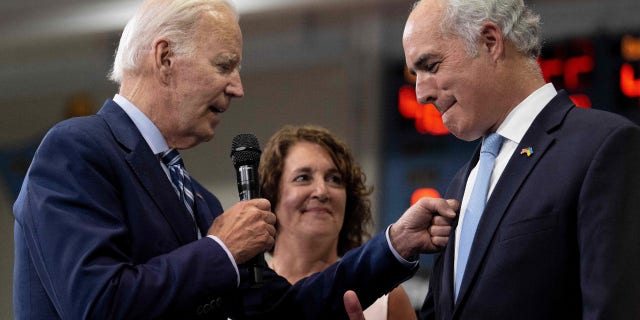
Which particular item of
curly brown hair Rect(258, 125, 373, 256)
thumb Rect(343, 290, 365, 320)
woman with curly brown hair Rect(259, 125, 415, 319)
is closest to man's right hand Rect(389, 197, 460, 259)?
thumb Rect(343, 290, 365, 320)

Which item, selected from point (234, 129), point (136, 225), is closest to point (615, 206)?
point (136, 225)

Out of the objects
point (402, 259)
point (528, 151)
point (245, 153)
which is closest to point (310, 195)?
point (402, 259)

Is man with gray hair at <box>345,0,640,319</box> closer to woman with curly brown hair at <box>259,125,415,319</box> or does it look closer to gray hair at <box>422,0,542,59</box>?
gray hair at <box>422,0,542,59</box>

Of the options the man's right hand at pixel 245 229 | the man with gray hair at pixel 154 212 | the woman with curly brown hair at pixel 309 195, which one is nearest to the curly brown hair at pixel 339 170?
the woman with curly brown hair at pixel 309 195

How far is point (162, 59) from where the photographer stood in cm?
211

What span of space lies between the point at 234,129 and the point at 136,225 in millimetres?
3387

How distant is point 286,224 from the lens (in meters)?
3.14

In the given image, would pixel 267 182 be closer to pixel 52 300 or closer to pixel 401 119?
pixel 52 300

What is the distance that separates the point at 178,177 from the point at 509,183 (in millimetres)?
662

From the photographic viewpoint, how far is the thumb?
2.25m

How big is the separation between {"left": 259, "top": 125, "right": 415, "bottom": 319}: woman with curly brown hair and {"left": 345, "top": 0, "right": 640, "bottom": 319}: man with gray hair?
85 centimetres

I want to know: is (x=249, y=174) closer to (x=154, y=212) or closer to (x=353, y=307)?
(x=154, y=212)

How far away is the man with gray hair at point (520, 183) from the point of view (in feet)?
5.92

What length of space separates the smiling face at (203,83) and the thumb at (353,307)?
0.47 meters
